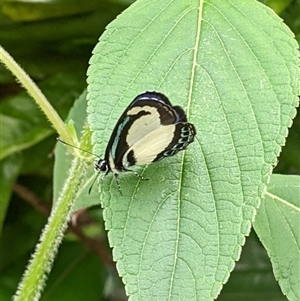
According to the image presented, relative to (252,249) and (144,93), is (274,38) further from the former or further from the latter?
(252,249)

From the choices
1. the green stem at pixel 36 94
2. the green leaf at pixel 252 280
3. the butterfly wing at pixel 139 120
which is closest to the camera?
the butterfly wing at pixel 139 120

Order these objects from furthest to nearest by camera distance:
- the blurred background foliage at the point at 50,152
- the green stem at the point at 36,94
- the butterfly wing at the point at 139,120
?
1. the blurred background foliage at the point at 50,152
2. the green stem at the point at 36,94
3. the butterfly wing at the point at 139,120

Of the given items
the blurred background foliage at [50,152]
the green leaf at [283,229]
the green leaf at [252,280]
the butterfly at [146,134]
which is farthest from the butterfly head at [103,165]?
the green leaf at [252,280]

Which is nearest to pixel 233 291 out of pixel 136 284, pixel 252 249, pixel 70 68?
pixel 252 249

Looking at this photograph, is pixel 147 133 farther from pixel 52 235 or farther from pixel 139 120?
pixel 52 235

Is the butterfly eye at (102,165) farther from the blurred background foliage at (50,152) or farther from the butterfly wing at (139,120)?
the blurred background foliage at (50,152)
